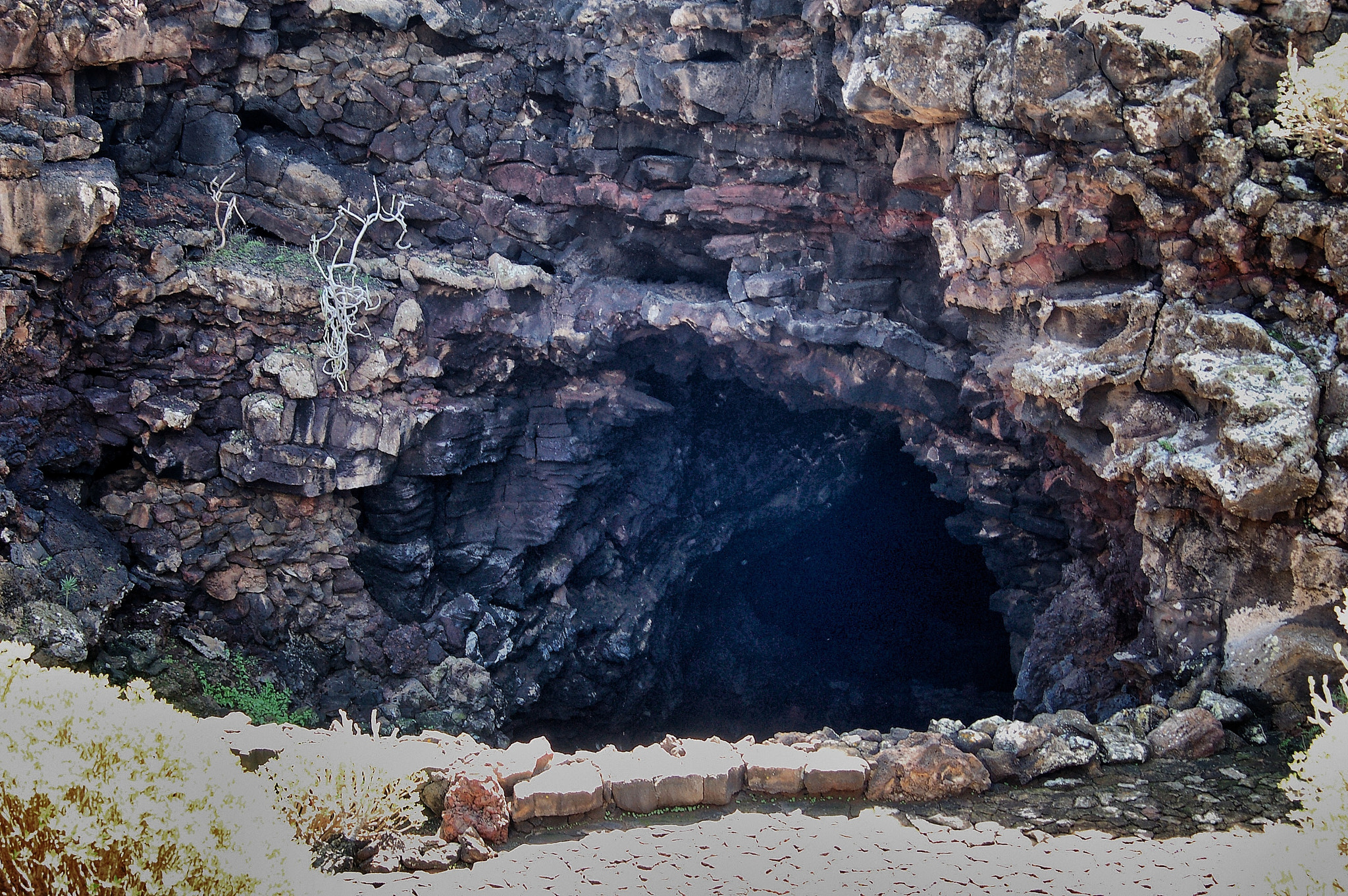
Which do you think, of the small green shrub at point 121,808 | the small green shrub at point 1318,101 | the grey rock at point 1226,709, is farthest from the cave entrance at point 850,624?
the small green shrub at point 121,808

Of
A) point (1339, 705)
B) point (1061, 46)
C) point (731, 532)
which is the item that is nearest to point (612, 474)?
point (731, 532)

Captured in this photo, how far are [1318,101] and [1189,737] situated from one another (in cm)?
475

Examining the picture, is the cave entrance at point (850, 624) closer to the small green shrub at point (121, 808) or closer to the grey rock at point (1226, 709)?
the grey rock at point (1226, 709)

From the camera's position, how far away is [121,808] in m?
4.90

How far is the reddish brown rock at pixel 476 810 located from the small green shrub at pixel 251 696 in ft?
17.6

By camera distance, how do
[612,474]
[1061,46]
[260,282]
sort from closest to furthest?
[1061,46] → [260,282] → [612,474]

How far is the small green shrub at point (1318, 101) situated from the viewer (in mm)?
7465

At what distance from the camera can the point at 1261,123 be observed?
328 inches

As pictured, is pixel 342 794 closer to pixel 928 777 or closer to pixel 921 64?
pixel 928 777

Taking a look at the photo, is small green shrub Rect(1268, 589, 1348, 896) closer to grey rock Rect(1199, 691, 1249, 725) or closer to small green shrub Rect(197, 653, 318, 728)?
grey rock Rect(1199, 691, 1249, 725)

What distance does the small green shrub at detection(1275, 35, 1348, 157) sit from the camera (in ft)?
24.5

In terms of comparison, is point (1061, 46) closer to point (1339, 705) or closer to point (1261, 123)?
point (1261, 123)

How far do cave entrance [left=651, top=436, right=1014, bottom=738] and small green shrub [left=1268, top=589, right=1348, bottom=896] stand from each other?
26.3ft

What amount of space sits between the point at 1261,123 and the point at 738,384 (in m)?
7.85
